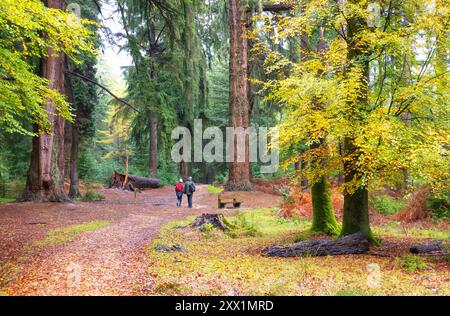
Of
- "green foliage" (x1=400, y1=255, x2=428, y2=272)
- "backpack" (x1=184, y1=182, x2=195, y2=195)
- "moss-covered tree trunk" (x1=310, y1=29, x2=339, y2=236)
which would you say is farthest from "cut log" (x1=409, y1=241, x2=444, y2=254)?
"backpack" (x1=184, y1=182, x2=195, y2=195)

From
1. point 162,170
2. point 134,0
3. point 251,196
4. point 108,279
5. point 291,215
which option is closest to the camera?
point 108,279

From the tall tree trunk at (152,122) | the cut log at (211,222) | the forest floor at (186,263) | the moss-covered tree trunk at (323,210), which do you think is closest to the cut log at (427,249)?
the forest floor at (186,263)

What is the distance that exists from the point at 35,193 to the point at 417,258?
12.8 m

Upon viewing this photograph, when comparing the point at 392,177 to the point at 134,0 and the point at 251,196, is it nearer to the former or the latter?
the point at 251,196

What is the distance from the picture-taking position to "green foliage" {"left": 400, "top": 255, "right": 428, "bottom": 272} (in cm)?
635

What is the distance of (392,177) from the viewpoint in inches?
285

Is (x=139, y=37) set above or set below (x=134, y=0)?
above

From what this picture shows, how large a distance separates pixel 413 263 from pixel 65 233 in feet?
26.4

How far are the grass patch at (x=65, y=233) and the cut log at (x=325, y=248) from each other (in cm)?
472

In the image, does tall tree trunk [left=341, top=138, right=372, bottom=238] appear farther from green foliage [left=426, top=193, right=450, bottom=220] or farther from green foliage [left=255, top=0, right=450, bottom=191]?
green foliage [left=426, top=193, right=450, bottom=220]

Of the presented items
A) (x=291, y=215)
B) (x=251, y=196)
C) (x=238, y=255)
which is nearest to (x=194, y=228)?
(x=238, y=255)

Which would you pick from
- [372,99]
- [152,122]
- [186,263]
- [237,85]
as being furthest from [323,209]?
[152,122]

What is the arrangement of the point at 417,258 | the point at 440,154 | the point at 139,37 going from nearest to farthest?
the point at 440,154, the point at 417,258, the point at 139,37

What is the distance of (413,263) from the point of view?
6.48m
